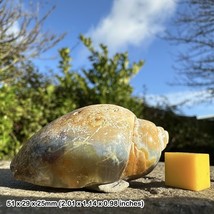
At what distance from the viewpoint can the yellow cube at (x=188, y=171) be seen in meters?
3.41

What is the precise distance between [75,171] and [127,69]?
5.62m

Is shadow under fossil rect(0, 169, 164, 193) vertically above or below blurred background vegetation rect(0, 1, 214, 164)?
below

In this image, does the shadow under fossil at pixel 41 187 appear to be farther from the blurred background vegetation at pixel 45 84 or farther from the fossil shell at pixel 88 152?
the blurred background vegetation at pixel 45 84

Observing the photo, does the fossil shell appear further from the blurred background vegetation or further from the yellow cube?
the blurred background vegetation

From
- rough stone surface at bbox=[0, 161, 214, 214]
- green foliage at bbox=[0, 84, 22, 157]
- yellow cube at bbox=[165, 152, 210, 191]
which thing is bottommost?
rough stone surface at bbox=[0, 161, 214, 214]

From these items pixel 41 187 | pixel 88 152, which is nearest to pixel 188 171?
pixel 88 152

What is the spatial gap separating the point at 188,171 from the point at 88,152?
995 mm

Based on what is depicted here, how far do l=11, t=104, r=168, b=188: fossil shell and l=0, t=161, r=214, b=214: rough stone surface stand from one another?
0.13 metres

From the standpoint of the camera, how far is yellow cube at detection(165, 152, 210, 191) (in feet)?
11.2

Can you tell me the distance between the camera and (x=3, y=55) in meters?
7.52

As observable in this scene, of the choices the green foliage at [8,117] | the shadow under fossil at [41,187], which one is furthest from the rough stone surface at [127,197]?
the green foliage at [8,117]

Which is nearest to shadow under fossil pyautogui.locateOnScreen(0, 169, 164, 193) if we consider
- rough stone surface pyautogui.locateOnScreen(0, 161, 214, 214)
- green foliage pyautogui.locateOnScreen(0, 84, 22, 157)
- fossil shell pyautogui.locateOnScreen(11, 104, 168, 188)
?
rough stone surface pyautogui.locateOnScreen(0, 161, 214, 214)

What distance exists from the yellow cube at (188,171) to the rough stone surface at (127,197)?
85 millimetres

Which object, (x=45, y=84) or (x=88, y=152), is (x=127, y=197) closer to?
(x=88, y=152)
